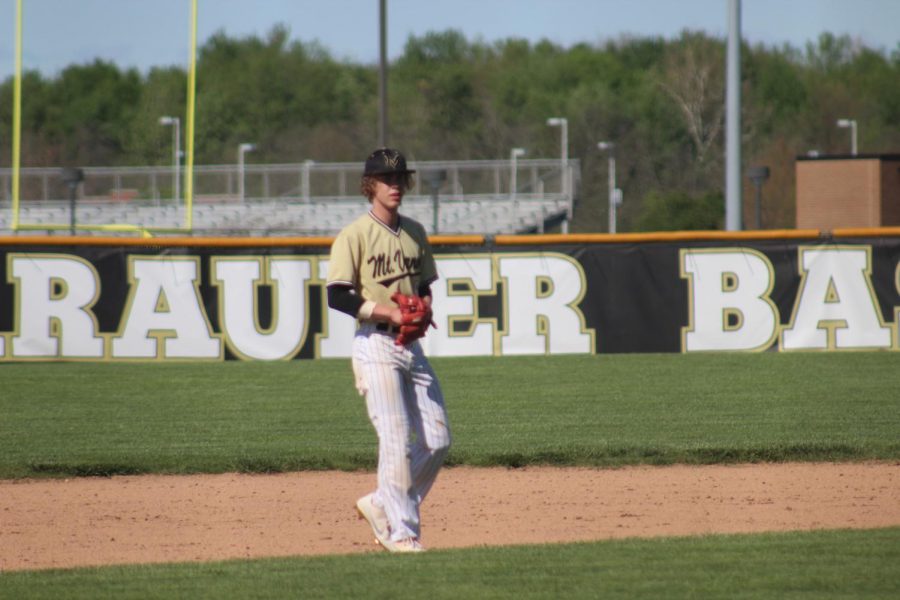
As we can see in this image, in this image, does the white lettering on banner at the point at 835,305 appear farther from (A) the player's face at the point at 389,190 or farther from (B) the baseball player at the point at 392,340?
(A) the player's face at the point at 389,190

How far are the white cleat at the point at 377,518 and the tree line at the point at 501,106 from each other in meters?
50.6

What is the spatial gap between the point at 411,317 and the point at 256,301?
393 inches

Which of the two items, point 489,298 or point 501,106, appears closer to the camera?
point 489,298

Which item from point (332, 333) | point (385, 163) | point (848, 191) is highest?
point (848, 191)

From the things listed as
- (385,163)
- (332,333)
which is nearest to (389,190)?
(385,163)

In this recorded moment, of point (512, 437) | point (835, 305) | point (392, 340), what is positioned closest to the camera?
point (392, 340)

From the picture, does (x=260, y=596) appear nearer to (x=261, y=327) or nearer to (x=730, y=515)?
(x=730, y=515)

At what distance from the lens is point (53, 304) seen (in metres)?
14.9

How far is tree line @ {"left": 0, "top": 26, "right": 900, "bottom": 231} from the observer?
6269 cm

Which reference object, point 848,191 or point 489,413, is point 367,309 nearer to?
point 489,413

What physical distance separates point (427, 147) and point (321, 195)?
30.2m

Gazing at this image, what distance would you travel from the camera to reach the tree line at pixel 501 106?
6269cm

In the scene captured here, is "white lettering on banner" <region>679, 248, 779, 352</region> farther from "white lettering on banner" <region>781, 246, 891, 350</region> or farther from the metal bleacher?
the metal bleacher

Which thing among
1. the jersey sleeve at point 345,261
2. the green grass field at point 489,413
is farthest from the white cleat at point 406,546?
the green grass field at point 489,413
